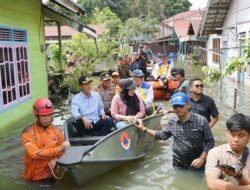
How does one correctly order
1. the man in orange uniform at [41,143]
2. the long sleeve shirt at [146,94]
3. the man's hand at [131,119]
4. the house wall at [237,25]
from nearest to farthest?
the man in orange uniform at [41,143] → the man's hand at [131,119] → the long sleeve shirt at [146,94] → the house wall at [237,25]

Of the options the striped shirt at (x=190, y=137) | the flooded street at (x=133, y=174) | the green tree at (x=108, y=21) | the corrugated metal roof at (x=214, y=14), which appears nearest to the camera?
the striped shirt at (x=190, y=137)

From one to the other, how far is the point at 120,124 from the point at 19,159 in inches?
87.1

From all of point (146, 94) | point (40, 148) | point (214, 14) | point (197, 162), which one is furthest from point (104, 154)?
point (214, 14)

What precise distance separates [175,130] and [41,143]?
69.1 inches

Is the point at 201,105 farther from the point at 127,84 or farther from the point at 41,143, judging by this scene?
the point at 41,143

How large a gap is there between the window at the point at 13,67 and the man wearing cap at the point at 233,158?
6933mm

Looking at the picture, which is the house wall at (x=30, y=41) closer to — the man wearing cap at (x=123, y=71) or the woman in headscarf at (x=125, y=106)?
the man wearing cap at (x=123, y=71)

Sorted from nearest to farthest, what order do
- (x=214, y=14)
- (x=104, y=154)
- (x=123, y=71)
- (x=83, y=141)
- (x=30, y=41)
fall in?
(x=104, y=154) < (x=83, y=141) < (x=30, y=41) < (x=123, y=71) < (x=214, y=14)

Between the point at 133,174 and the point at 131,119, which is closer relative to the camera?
the point at 133,174

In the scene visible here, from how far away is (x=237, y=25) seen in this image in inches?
664

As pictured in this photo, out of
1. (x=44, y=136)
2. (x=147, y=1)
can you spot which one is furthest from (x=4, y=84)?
(x=147, y=1)

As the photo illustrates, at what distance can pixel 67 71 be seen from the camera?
16.0 m

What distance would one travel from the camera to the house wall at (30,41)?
9406mm

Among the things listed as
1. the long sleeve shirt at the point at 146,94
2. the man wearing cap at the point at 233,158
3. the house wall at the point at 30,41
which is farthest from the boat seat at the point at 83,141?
the house wall at the point at 30,41
